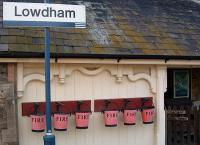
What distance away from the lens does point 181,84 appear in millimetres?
10469

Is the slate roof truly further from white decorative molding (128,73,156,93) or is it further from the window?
the window

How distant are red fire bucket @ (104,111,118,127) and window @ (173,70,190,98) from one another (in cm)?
267

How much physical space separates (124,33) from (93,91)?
1474 mm

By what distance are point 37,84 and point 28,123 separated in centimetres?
72

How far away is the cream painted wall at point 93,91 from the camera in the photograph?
25.2 feet

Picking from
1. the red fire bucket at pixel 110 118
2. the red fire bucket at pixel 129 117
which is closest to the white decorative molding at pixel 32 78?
the red fire bucket at pixel 110 118

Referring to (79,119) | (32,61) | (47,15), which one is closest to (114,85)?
(79,119)

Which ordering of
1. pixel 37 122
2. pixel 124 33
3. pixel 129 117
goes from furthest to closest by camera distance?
1. pixel 124 33
2. pixel 129 117
3. pixel 37 122

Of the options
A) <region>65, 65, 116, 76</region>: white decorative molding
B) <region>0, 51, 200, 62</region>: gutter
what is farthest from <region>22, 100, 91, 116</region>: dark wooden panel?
<region>0, 51, 200, 62</region>: gutter

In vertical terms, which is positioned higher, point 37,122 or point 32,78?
point 32,78

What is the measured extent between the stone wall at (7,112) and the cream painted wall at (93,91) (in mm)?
269

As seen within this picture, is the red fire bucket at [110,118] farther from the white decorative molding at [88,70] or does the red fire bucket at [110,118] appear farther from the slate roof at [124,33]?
the slate roof at [124,33]

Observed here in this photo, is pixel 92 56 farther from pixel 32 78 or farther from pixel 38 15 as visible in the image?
pixel 38 15

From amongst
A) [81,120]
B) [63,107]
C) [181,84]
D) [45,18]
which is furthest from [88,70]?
[181,84]
